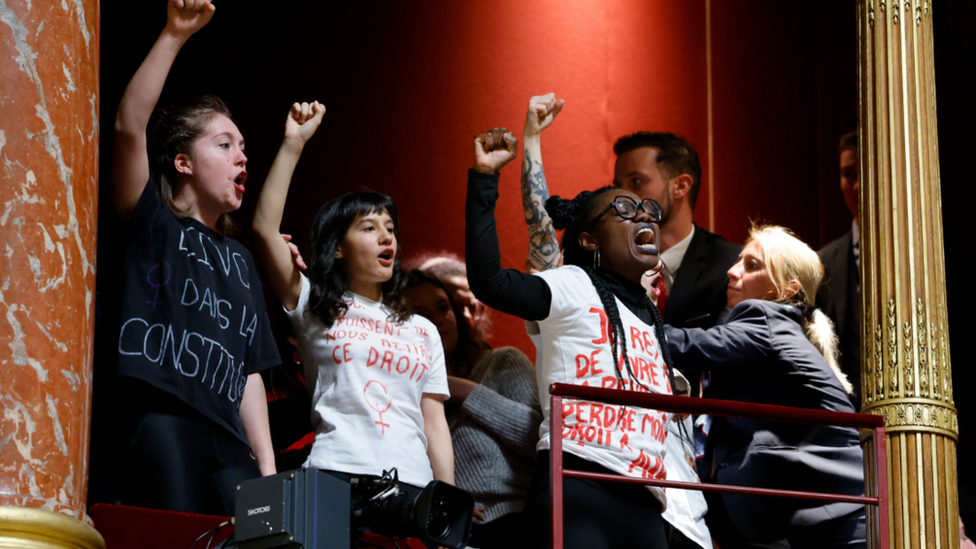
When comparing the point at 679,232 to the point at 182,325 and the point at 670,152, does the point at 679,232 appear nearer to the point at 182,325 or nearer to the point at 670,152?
the point at 670,152

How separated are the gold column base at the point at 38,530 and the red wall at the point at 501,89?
2737 millimetres

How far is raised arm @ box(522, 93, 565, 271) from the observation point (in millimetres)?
3816

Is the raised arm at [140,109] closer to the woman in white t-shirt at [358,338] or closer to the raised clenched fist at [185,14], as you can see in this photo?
the raised clenched fist at [185,14]

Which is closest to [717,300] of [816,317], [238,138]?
[816,317]

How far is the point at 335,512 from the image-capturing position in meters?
2.46

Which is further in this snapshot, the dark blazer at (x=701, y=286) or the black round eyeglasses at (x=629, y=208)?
the dark blazer at (x=701, y=286)

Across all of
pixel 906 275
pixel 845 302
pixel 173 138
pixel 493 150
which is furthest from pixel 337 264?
pixel 845 302

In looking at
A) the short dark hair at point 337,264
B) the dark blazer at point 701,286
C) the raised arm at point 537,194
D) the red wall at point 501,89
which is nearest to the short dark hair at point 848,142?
the red wall at point 501,89

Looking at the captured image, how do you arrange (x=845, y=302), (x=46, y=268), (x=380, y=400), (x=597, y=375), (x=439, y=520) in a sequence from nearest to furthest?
(x=46, y=268), (x=439, y=520), (x=597, y=375), (x=380, y=400), (x=845, y=302)

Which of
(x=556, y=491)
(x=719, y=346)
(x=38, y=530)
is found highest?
(x=719, y=346)

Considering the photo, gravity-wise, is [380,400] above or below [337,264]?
below

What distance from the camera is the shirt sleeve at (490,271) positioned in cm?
Answer: 299

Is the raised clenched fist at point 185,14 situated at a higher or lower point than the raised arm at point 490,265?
higher

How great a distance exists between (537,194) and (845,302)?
1.81m
